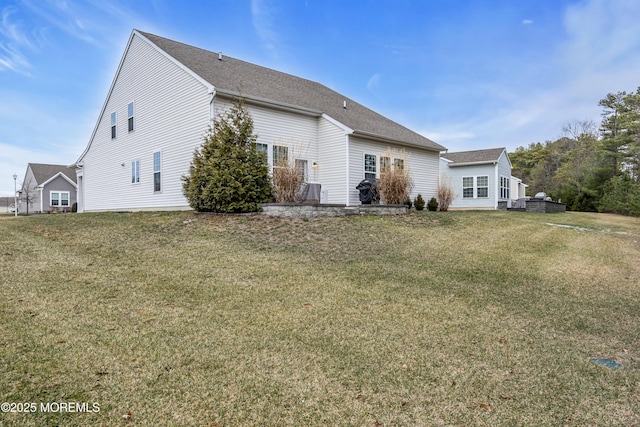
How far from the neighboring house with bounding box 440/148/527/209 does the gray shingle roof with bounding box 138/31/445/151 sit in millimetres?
5968

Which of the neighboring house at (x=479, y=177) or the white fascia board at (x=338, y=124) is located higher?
the white fascia board at (x=338, y=124)

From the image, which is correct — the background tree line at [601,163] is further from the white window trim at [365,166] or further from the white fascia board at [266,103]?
the white fascia board at [266,103]

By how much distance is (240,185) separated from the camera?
10.3 m

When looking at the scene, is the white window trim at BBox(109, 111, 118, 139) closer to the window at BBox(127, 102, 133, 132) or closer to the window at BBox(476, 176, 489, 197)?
the window at BBox(127, 102, 133, 132)

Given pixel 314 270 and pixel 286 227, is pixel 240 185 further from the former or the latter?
pixel 314 270

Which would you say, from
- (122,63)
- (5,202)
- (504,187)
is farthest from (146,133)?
(5,202)

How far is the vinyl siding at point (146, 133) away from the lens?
12.8 m

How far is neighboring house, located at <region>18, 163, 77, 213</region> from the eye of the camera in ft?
107

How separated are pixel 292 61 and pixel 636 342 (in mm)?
19547

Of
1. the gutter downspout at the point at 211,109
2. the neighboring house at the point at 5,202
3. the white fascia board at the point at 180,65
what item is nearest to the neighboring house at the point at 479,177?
the gutter downspout at the point at 211,109

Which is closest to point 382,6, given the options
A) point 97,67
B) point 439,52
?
point 439,52

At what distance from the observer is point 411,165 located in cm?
1667

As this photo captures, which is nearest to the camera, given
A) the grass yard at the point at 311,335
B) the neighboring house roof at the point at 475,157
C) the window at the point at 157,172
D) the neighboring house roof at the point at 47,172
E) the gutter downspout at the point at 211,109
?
the grass yard at the point at 311,335

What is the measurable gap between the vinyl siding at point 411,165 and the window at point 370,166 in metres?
0.16
